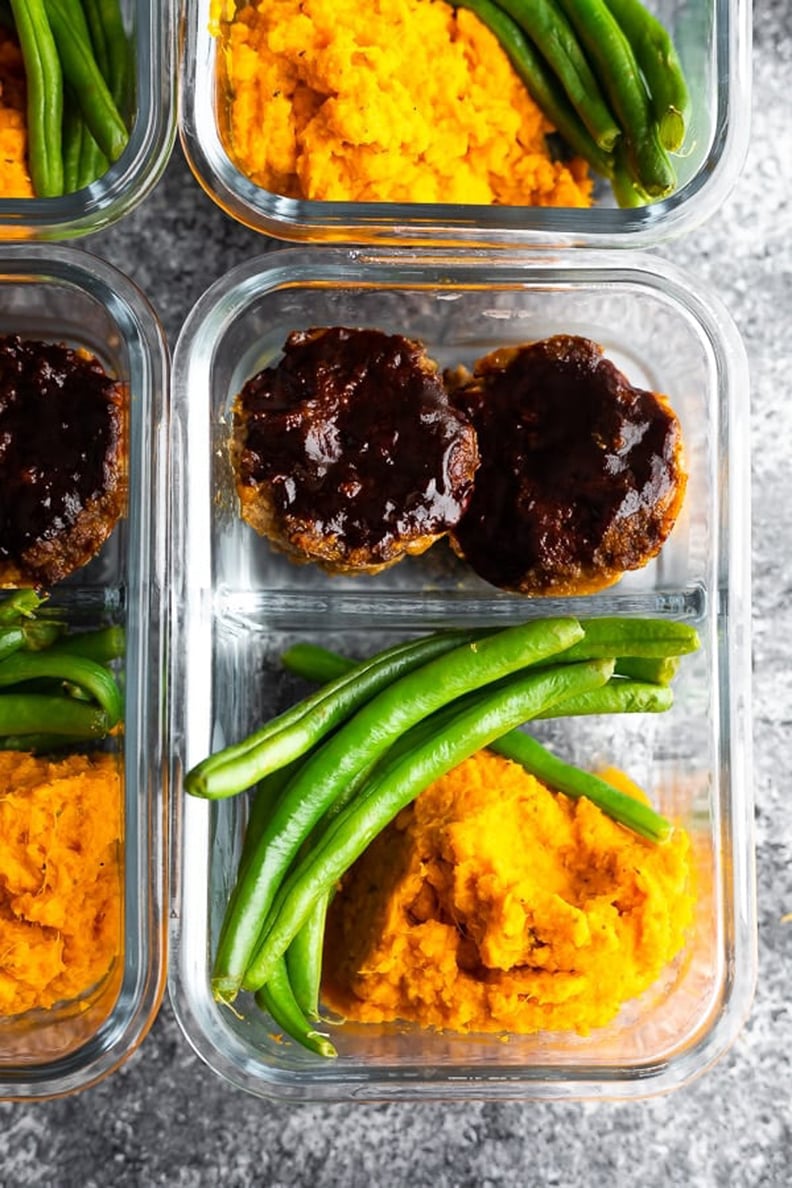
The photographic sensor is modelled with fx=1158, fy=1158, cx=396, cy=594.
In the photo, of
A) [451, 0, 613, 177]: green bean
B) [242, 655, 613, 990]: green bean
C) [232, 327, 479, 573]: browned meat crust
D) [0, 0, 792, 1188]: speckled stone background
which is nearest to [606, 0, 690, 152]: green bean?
[451, 0, 613, 177]: green bean

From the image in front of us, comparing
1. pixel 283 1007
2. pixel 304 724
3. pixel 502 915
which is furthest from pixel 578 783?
pixel 283 1007

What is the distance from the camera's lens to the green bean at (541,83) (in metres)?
1.75

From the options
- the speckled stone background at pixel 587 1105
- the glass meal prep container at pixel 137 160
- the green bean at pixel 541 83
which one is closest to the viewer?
the glass meal prep container at pixel 137 160

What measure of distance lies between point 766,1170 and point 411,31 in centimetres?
189

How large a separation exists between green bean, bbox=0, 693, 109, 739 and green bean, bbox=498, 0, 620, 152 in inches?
45.5

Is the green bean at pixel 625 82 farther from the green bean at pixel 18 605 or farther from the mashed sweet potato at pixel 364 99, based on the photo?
the green bean at pixel 18 605

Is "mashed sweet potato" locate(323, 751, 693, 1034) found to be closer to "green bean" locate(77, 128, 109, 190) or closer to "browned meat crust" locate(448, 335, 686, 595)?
"browned meat crust" locate(448, 335, 686, 595)

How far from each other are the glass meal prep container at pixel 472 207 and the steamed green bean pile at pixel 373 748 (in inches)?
22.4

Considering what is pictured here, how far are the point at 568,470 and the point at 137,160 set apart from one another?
30.1 inches

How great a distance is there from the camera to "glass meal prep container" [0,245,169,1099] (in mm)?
1651

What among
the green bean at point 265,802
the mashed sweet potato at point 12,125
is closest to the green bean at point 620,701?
the green bean at point 265,802

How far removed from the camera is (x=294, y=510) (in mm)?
1683

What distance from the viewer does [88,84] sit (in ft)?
5.49

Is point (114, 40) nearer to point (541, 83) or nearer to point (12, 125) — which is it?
point (12, 125)
